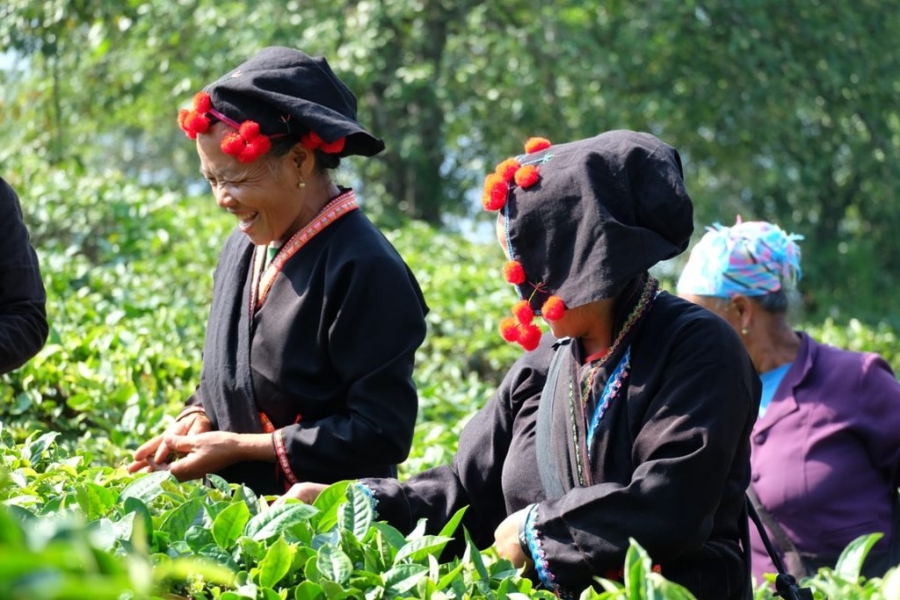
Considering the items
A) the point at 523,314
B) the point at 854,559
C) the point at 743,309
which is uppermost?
the point at 523,314

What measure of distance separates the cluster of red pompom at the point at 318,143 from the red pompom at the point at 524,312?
0.74 m

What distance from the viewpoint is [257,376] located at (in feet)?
9.99

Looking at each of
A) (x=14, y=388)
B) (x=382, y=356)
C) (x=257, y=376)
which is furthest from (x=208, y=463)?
(x=14, y=388)

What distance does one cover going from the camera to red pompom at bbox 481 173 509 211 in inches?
97.5

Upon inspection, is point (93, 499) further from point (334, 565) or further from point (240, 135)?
point (240, 135)

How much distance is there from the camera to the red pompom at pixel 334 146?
301 centimetres

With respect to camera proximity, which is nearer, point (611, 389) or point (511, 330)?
point (611, 389)

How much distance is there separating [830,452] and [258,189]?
6.39 ft

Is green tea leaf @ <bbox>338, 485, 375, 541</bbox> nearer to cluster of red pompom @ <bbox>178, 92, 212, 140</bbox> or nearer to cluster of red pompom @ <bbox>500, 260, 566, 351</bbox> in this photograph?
cluster of red pompom @ <bbox>500, 260, 566, 351</bbox>

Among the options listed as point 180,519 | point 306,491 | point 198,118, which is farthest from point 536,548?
point 198,118

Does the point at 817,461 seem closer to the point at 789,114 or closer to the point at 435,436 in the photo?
the point at 435,436

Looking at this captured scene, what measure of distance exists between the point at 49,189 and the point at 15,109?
5.14m

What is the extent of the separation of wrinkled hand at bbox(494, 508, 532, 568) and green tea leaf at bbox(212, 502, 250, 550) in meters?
0.55

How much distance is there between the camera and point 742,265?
4.06 meters
